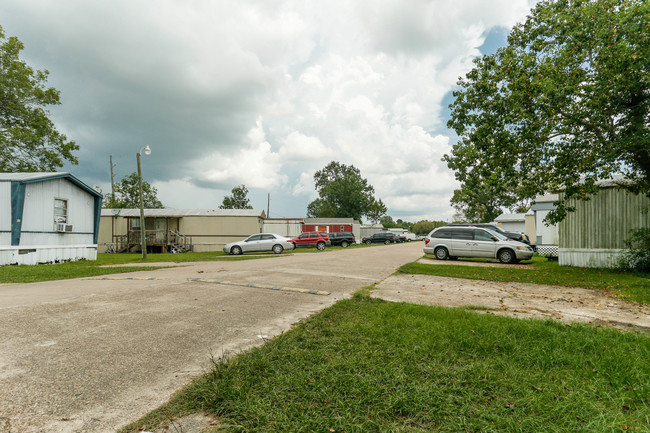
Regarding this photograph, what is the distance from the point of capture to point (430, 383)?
2662 millimetres

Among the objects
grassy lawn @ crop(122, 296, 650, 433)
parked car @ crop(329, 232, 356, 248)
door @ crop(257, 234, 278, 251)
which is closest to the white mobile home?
door @ crop(257, 234, 278, 251)

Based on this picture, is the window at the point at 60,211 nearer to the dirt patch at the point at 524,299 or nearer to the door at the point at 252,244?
the door at the point at 252,244

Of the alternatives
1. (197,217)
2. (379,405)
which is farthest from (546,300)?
(197,217)

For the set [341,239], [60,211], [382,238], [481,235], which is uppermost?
[60,211]

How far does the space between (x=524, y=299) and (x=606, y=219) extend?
30.9 feet

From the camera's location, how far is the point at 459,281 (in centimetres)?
938

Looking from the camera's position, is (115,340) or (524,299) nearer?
(115,340)

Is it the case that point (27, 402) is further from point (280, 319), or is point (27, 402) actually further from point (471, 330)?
point (471, 330)

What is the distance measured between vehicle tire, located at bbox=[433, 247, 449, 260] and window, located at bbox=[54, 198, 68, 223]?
1989 centimetres

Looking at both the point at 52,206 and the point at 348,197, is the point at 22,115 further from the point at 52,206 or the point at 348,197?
the point at 348,197

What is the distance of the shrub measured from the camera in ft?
36.9

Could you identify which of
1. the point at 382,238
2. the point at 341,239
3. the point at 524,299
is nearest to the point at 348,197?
the point at 382,238

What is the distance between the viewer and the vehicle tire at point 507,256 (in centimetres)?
1567

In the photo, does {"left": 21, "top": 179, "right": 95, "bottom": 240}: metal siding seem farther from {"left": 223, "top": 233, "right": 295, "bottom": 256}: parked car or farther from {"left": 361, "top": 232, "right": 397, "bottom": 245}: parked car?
{"left": 361, "top": 232, "right": 397, "bottom": 245}: parked car
